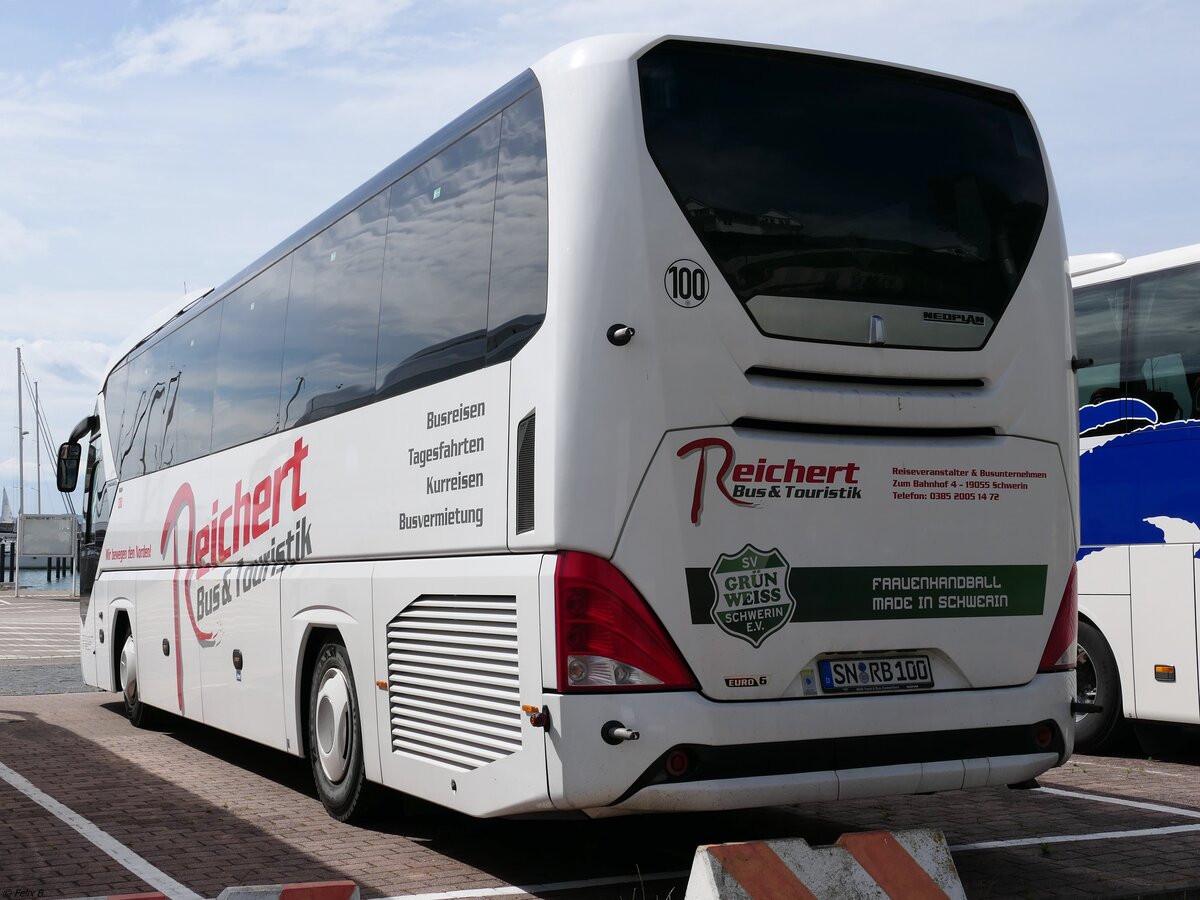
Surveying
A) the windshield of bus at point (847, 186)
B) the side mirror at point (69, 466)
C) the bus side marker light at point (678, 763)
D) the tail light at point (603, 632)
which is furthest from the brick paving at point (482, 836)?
the side mirror at point (69, 466)

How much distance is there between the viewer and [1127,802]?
29.8 ft

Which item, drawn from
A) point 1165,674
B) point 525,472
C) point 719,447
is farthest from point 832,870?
point 1165,674

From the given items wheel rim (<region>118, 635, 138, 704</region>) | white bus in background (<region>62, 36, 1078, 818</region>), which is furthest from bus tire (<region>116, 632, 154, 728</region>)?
white bus in background (<region>62, 36, 1078, 818</region>)

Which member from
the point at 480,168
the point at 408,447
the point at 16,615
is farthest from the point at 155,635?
the point at 16,615

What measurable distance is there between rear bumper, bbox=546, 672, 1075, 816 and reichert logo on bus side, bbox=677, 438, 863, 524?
32.7 inches

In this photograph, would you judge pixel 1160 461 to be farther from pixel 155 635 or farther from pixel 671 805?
pixel 155 635

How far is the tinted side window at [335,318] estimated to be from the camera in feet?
27.0

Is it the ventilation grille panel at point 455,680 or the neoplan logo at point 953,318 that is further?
the neoplan logo at point 953,318

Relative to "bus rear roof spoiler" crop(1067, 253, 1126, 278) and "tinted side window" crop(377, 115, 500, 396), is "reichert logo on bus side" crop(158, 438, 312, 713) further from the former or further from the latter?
"bus rear roof spoiler" crop(1067, 253, 1126, 278)

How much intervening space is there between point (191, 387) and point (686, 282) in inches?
283

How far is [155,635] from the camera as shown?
1294cm

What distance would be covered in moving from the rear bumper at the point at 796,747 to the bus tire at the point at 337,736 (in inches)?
97.5

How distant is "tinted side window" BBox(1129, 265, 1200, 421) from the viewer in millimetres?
10523

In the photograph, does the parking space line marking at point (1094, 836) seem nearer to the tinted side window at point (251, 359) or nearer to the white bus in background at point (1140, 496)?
the white bus in background at point (1140, 496)
